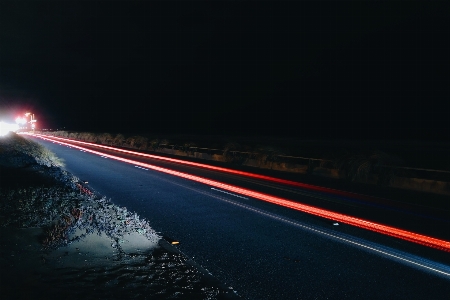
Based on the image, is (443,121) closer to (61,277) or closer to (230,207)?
(230,207)

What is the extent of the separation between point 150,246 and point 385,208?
8.48 m

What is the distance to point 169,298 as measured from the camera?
587 centimetres

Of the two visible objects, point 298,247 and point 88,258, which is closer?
point 88,258

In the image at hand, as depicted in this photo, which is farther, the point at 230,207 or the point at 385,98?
the point at 385,98

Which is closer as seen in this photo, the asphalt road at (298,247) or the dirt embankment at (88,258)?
the dirt embankment at (88,258)

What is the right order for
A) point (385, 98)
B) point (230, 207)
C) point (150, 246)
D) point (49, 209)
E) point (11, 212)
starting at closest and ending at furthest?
point (150, 246)
point (11, 212)
point (49, 209)
point (230, 207)
point (385, 98)

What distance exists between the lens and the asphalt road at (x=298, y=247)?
6707 millimetres

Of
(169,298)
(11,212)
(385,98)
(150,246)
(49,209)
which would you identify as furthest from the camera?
(385,98)

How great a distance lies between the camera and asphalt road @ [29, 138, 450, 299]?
22.0ft

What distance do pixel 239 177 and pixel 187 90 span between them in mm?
155035

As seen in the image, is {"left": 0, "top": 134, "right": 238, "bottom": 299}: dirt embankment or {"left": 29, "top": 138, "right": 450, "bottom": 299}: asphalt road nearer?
{"left": 0, "top": 134, "right": 238, "bottom": 299}: dirt embankment

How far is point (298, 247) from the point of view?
355 inches

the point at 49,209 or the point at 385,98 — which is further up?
the point at 385,98

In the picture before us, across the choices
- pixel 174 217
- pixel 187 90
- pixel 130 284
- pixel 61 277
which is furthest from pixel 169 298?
pixel 187 90
